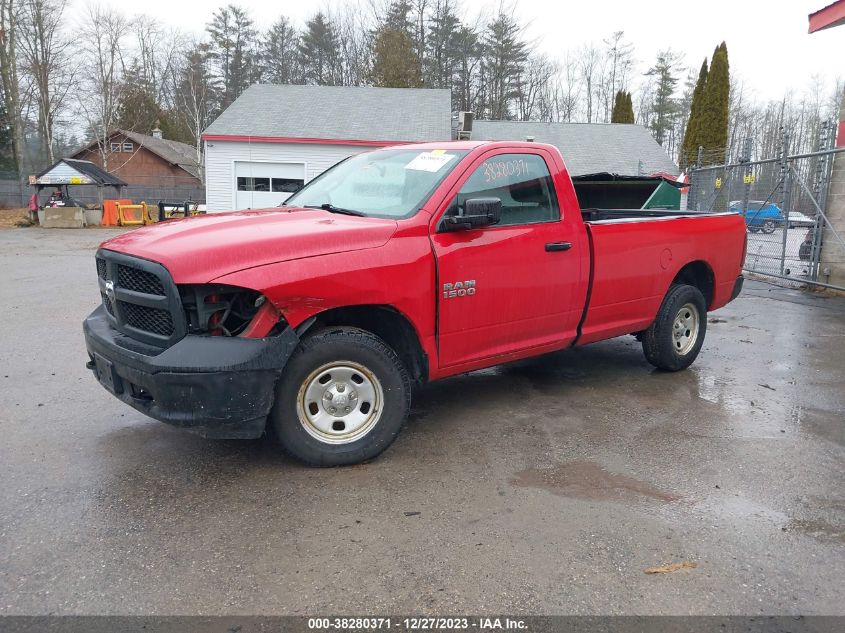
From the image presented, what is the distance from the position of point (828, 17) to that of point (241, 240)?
37.8 feet

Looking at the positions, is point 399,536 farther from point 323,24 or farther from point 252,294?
point 323,24

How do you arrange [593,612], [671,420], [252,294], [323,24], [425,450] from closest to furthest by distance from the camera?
[593,612], [252,294], [425,450], [671,420], [323,24]

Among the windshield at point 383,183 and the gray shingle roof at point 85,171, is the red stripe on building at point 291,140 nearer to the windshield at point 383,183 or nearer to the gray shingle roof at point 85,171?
the gray shingle roof at point 85,171

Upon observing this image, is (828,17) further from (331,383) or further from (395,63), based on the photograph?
(395,63)

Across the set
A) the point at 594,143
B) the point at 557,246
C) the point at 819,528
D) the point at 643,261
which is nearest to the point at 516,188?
the point at 557,246

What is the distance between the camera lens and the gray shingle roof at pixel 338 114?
24.2 meters

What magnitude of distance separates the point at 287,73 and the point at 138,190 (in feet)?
52.7

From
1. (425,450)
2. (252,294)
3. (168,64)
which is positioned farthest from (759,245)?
(168,64)

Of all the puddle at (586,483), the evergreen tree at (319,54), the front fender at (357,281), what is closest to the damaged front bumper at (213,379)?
the front fender at (357,281)

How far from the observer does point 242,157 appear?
78.6ft

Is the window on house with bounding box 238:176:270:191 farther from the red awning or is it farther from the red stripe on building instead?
the red awning

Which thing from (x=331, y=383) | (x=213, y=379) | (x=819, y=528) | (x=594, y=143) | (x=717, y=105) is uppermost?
(x=717, y=105)

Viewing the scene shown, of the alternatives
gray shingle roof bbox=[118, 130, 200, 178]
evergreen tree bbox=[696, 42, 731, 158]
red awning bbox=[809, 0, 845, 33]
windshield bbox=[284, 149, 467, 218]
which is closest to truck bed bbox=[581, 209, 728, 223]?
windshield bbox=[284, 149, 467, 218]

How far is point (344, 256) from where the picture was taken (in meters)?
3.63
